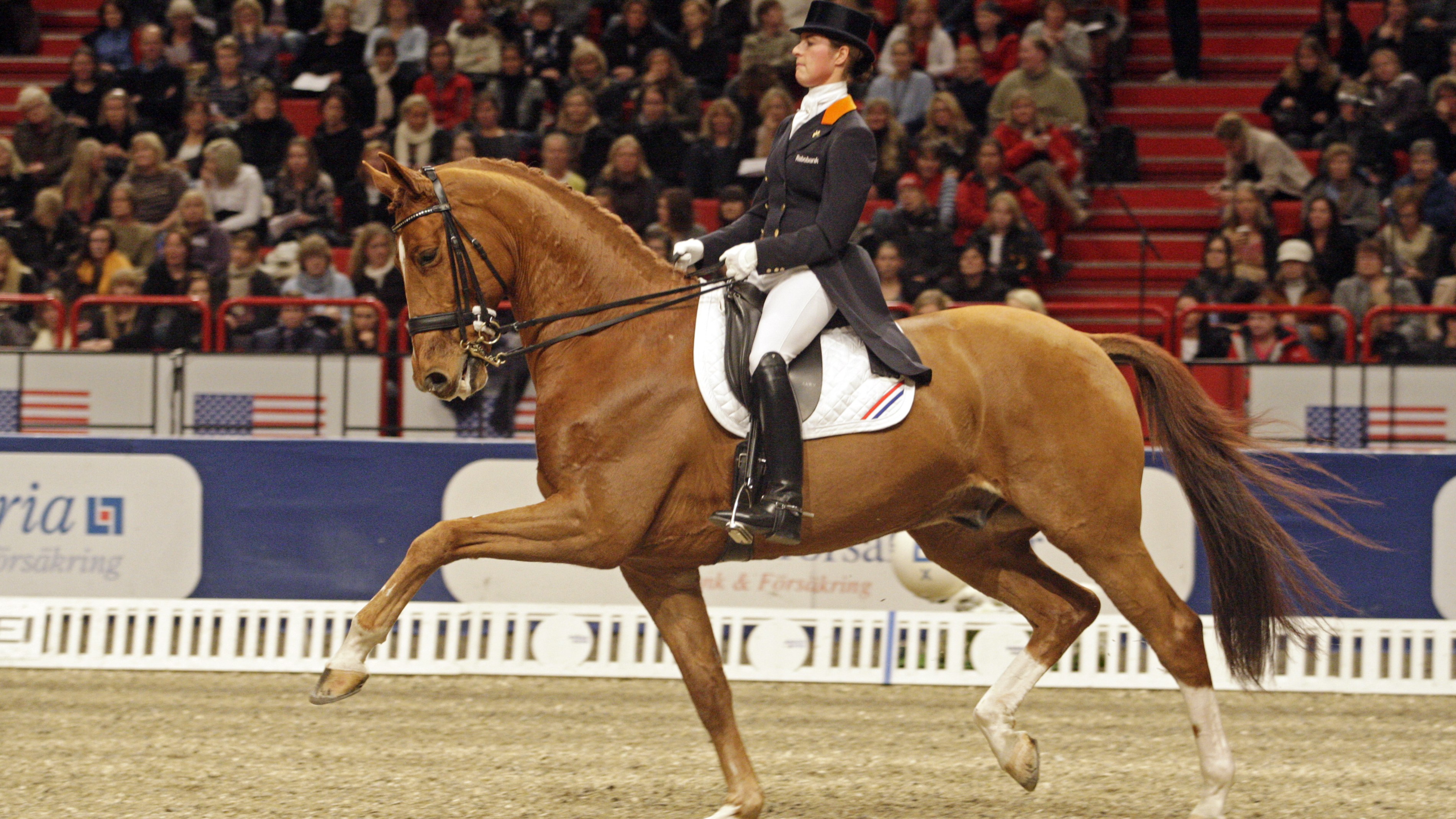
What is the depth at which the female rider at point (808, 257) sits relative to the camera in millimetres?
5000

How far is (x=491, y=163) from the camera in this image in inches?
209

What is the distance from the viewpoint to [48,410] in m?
9.21

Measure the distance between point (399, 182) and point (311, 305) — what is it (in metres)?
4.80

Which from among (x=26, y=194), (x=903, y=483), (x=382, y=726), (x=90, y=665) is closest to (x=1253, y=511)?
(x=903, y=483)

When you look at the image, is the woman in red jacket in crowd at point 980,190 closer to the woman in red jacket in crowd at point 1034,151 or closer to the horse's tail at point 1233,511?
the woman in red jacket in crowd at point 1034,151

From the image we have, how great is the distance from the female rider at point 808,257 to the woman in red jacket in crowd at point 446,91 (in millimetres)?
7819

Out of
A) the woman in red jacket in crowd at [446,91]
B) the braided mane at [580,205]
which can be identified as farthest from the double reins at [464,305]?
the woman in red jacket in crowd at [446,91]

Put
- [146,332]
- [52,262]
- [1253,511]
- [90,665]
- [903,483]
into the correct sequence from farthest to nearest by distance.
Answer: [52,262] < [146,332] < [90,665] < [1253,511] < [903,483]

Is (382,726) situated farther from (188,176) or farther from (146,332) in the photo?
(188,176)

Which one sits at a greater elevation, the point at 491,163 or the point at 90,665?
the point at 491,163

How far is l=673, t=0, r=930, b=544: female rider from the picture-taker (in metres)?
5.00

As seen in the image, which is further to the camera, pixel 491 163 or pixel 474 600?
pixel 474 600

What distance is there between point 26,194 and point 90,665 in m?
5.69

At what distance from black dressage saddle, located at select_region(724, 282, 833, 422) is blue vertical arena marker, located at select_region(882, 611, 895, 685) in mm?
3155
